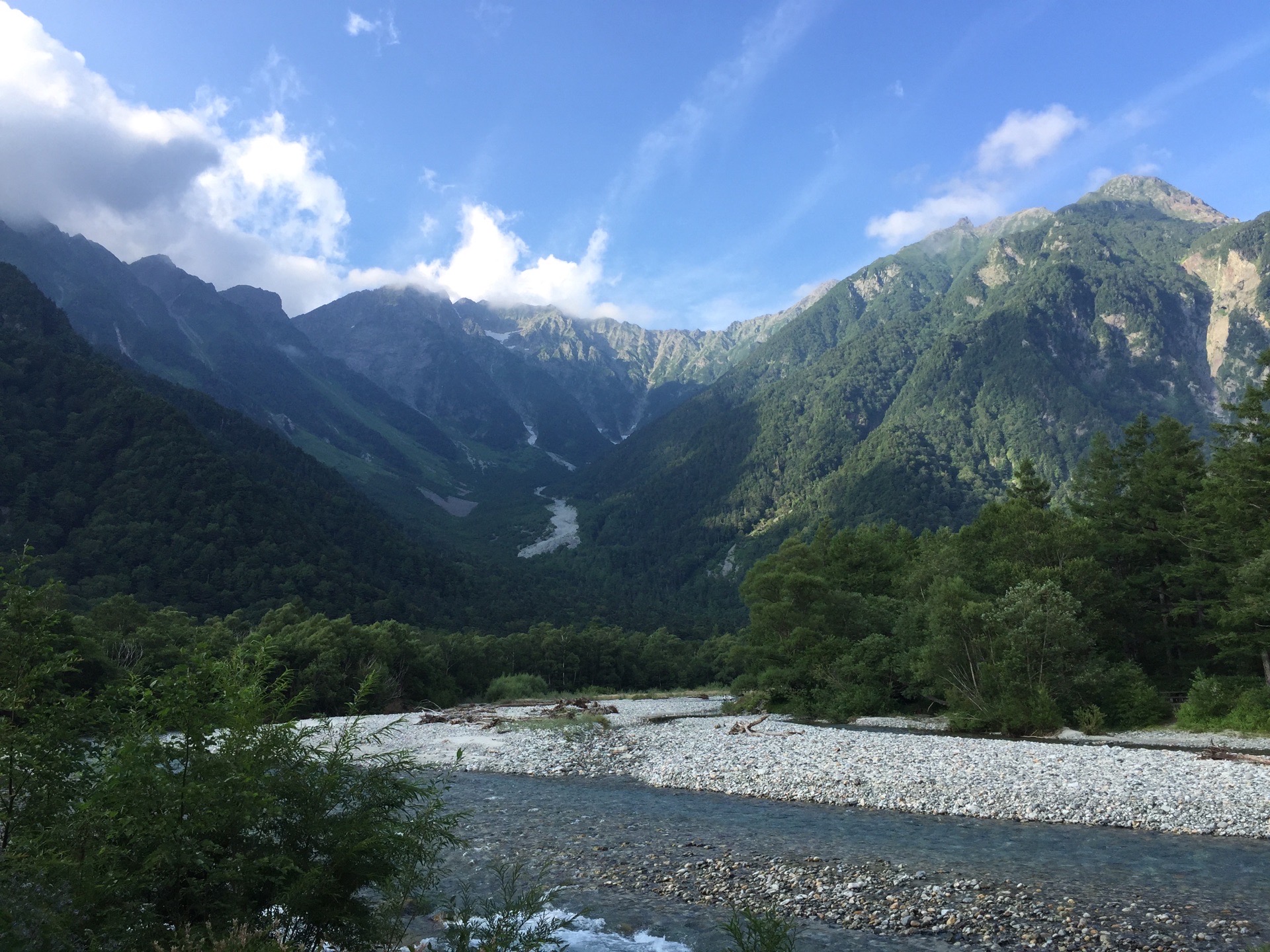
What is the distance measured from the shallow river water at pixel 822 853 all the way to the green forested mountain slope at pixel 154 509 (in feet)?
288

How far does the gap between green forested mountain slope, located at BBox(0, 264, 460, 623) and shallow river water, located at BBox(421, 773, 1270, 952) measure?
87.9 meters

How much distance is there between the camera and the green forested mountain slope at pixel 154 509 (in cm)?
9968

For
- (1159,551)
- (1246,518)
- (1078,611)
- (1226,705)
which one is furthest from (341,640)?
(1246,518)

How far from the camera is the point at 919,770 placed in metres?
26.4

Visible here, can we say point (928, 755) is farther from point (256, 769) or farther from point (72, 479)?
point (72, 479)

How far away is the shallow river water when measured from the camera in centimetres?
1334

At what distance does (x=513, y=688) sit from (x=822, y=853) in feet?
211

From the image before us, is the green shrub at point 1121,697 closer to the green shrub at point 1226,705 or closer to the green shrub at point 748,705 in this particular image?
the green shrub at point 1226,705

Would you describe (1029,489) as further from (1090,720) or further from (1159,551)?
(1090,720)

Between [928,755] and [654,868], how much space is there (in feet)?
55.8

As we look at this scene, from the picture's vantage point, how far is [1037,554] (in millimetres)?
45812

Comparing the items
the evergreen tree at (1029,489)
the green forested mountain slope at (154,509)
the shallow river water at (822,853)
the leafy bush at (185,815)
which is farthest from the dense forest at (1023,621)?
the green forested mountain slope at (154,509)

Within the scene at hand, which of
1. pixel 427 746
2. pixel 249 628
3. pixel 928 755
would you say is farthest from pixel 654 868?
pixel 249 628

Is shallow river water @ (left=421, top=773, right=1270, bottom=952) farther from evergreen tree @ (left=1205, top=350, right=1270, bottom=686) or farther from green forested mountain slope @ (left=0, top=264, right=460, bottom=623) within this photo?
green forested mountain slope @ (left=0, top=264, right=460, bottom=623)
